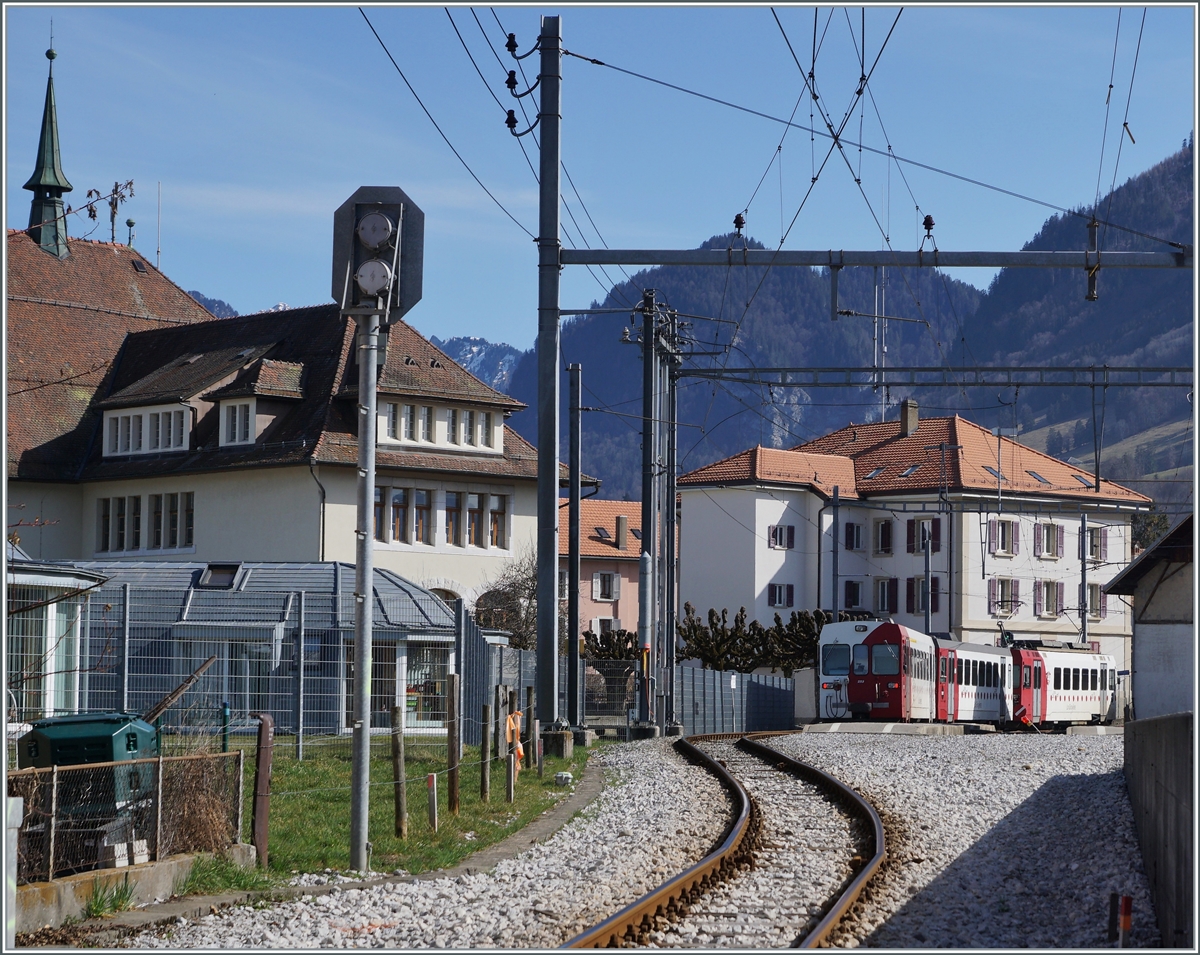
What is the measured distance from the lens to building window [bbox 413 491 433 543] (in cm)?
5381

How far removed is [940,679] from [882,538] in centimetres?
3390

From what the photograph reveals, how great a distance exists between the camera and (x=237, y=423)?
53969 mm

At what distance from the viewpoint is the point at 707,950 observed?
30.8 ft

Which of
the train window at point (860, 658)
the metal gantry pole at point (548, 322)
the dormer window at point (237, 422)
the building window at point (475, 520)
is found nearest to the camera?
the metal gantry pole at point (548, 322)

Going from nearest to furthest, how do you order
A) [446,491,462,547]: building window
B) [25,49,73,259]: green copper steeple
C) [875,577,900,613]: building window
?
[446,491,462,547]: building window, [25,49,73,259]: green copper steeple, [875,577,900,613]: building window

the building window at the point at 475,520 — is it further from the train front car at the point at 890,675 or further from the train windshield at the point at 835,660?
the train front car at the point at 890,675

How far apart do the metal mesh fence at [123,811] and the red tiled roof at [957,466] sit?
65.4 meters

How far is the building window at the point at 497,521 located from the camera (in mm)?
55719

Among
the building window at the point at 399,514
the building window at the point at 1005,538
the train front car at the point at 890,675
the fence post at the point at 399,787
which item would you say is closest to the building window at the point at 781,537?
the building window at the point at 1005,538

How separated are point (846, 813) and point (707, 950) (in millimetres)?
8559

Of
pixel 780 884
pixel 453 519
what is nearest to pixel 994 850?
pixel 780 884

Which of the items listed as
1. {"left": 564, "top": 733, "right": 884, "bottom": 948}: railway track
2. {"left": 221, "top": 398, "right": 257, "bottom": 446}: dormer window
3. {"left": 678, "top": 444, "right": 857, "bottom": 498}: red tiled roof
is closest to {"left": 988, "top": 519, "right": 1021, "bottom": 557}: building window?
{"left": 678, "top": 444, "right": 857, "bottom": 498}: red tiled roof

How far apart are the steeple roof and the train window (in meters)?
39.5

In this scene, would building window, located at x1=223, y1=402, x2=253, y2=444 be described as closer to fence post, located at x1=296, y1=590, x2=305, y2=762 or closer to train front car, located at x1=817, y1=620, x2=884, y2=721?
train front car, located at x1=817, y1=620, x2=884, y2=721
